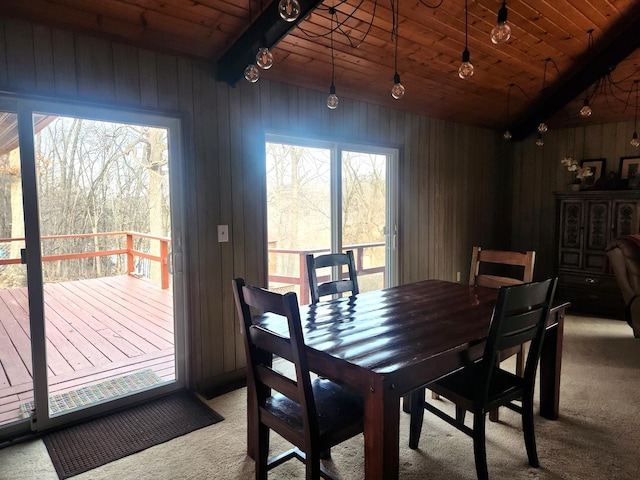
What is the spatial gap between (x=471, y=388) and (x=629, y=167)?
4.53 metres

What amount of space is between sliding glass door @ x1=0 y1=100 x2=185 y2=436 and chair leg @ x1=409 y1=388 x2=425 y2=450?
1648 mm

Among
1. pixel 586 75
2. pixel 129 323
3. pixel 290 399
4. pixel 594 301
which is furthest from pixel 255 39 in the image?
pixel 594 301

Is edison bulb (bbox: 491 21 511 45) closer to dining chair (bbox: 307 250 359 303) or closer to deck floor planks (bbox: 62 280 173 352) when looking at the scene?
dining chair (bbox: 307 250 359 303)

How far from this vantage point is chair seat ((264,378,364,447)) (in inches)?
63.9

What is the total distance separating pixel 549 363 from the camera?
99.3 inches

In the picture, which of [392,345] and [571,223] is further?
Result: [571,223]

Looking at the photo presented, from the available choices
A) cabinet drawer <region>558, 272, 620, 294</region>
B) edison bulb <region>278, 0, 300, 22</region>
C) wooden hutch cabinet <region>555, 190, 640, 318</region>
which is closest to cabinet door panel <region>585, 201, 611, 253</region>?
wooden hutch cabinet <region>555, 190, 640, 318</region>

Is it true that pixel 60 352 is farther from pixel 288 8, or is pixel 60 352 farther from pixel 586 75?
pixel 586 75

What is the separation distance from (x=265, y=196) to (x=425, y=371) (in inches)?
80.9

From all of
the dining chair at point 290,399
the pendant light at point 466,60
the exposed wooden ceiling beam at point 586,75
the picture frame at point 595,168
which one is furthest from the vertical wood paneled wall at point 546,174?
the dining chair at point 290,399

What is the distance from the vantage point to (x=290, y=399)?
176 centimetres

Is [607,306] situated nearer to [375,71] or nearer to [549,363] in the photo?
[549,363]

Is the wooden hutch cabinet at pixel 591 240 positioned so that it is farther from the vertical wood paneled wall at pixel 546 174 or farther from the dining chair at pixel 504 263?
the dining chair at pixel 504 263

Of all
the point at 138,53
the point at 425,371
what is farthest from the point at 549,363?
the point at 138,53
